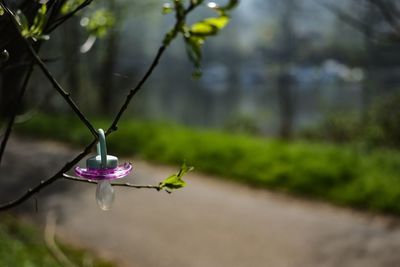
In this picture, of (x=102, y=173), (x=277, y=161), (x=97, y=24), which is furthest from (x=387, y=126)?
(x=102, y=173)

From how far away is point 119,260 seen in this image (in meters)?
5.05

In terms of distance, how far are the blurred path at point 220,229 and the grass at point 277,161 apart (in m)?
0.31

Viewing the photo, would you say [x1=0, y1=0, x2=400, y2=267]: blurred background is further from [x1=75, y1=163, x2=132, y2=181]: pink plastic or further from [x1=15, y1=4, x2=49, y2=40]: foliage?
[x1=75, y1=163, x2=132, y2=181]: pink plastic

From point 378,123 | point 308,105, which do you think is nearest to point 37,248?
point 378,123

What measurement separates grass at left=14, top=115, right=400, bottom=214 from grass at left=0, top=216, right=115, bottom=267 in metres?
A: 1.89

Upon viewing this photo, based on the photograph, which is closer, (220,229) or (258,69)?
(220,229)

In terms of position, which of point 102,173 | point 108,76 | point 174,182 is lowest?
point 108,76

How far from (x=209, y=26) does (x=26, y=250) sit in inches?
175

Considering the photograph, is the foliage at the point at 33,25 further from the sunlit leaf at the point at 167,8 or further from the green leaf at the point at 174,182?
the green leaf at the point at 174,182

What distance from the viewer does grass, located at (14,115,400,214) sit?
6.62 meters

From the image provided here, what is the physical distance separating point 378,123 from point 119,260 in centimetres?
607

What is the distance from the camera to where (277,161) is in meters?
8.02

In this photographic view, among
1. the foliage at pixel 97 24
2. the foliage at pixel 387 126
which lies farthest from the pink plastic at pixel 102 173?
the foliage at pixel 387 126

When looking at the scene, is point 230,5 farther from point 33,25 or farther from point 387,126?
point 387,126
